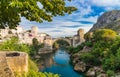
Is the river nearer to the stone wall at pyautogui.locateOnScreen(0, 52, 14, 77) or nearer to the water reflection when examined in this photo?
the water reflection

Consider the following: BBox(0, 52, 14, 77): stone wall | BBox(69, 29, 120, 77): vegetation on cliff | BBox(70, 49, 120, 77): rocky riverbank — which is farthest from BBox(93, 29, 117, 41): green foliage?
BBox(0, 52, 14, 77): stone wall

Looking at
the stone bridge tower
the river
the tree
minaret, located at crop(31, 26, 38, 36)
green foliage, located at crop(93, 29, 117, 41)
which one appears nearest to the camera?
the tree

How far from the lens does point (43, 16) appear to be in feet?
47.3

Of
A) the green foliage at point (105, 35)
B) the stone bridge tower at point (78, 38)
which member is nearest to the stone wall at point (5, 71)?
the green foliage at point (105, 35)

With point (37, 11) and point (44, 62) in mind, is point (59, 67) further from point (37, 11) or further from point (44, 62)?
point (37, 11)

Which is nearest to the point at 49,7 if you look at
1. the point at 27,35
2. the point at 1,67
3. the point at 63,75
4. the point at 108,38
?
the point at 1,67

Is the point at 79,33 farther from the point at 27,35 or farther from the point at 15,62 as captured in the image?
the point at 15,62

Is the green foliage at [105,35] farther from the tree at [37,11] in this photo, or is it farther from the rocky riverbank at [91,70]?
the tree at [37,11]

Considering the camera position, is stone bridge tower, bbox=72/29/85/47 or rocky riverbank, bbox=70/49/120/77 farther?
stone bridge tower, bbox=72/29/85/47

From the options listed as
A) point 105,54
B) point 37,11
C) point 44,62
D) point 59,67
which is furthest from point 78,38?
point 37,11

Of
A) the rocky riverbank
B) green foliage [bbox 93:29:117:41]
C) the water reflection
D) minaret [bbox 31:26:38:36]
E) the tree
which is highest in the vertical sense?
the tree

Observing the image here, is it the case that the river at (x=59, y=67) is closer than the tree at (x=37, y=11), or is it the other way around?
the tree at (x=37, y=11)

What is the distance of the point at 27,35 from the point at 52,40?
1833 centimetres

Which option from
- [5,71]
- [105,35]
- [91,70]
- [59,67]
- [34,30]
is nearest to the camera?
[5,71]
